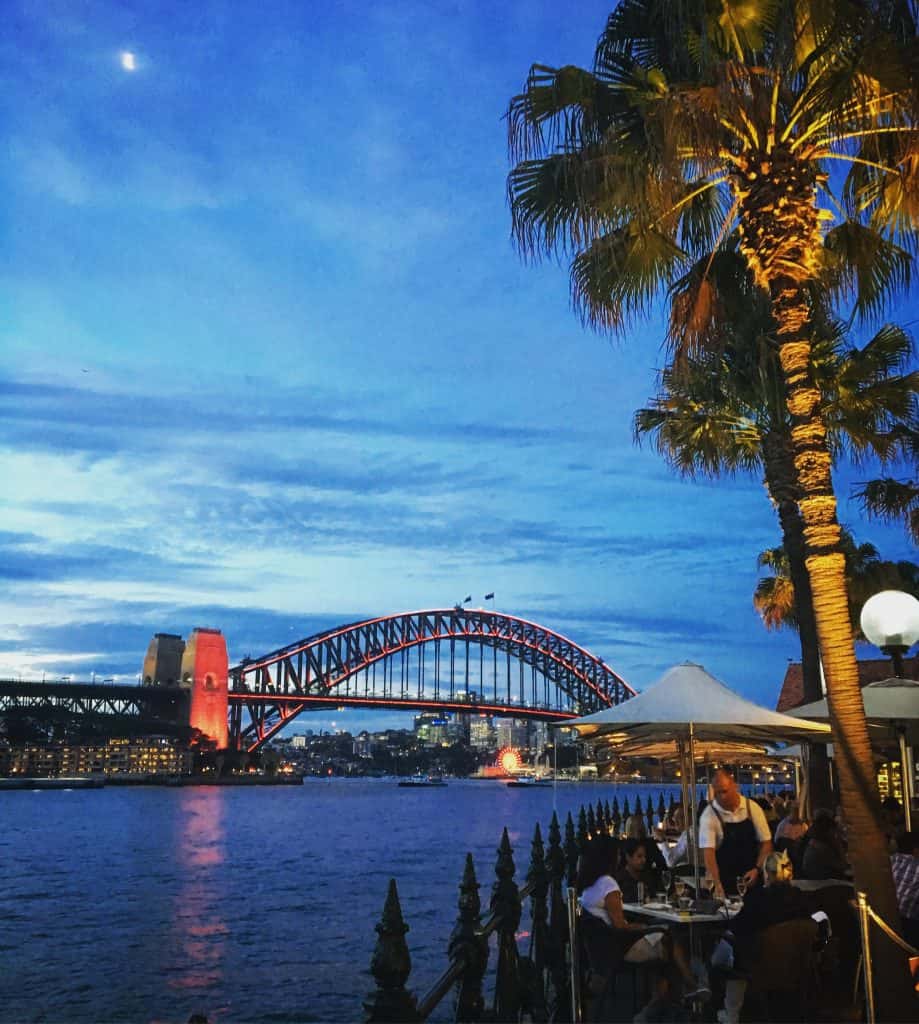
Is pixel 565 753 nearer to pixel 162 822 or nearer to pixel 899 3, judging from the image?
pixel 162 822

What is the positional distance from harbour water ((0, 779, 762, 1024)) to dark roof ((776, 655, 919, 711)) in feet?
29.4

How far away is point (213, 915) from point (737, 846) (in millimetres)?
18725

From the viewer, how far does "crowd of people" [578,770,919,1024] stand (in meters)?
5.62

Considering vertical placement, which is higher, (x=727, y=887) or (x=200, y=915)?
(x=727, y=887)

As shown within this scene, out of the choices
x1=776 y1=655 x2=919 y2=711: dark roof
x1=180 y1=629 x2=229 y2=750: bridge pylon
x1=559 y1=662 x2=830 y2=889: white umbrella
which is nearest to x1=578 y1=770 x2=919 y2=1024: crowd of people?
x1=559 y1=662 x2=830 y2=889: white umbrella

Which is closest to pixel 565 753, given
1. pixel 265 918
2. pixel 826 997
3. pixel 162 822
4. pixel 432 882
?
pixel 162 822

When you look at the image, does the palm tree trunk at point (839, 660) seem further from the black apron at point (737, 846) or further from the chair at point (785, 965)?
the black apron at point (737, 846)

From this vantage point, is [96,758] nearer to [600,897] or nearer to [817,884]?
[817,884]

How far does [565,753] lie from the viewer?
67.4m

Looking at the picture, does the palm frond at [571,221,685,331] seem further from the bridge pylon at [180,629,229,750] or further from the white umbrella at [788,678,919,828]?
the bridge pylon at [180,629,229,750]

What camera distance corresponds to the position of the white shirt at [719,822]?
750cm

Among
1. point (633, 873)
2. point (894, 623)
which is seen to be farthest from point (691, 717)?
point (894, 623)

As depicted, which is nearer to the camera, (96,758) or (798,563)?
(798,563)

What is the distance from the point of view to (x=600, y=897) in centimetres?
653
